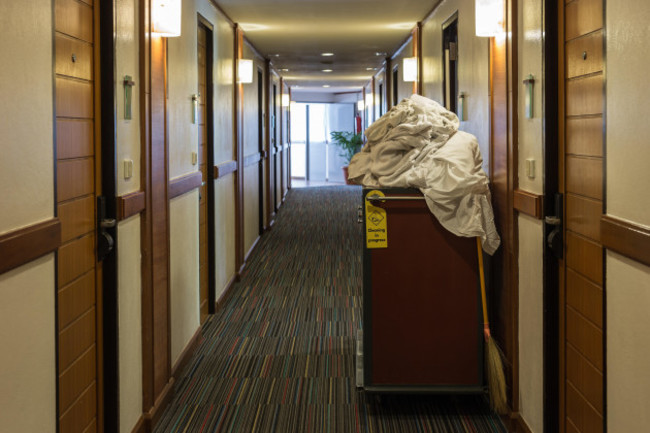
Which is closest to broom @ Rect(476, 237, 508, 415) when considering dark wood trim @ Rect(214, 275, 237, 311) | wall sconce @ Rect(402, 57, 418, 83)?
dark wood trim @ Rect(214, 275, 237, 311)

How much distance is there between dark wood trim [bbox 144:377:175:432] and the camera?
3303mm

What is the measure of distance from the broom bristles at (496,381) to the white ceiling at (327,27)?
339 centimetres

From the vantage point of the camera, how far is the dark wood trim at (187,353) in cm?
396

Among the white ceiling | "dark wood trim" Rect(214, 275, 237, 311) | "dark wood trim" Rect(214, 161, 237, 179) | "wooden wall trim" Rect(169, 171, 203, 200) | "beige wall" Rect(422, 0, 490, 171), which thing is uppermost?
the white ceiling

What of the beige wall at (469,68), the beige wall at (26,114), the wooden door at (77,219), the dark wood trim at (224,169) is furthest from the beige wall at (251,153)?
the beige wall at (26,114)

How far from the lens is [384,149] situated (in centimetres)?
363

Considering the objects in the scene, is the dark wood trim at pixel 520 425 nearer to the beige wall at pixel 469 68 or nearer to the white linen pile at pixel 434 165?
the white linen pile at pixel 434 165

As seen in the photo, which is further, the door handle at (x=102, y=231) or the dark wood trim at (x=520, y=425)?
the dark wood trim at (x=520, y=425)

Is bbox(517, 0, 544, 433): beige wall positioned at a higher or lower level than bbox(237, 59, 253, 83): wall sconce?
lower

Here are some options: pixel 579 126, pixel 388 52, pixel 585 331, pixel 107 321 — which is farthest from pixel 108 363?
pixel 388 52

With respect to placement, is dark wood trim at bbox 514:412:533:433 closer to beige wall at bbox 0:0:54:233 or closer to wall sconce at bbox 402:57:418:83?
beige wall at bbox 0:0:54:233

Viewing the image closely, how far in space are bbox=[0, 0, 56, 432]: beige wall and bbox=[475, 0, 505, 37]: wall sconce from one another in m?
2.12

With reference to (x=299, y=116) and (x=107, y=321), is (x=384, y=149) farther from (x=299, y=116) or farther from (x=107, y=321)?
(x=299, y=116)

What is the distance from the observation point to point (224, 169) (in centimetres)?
589
